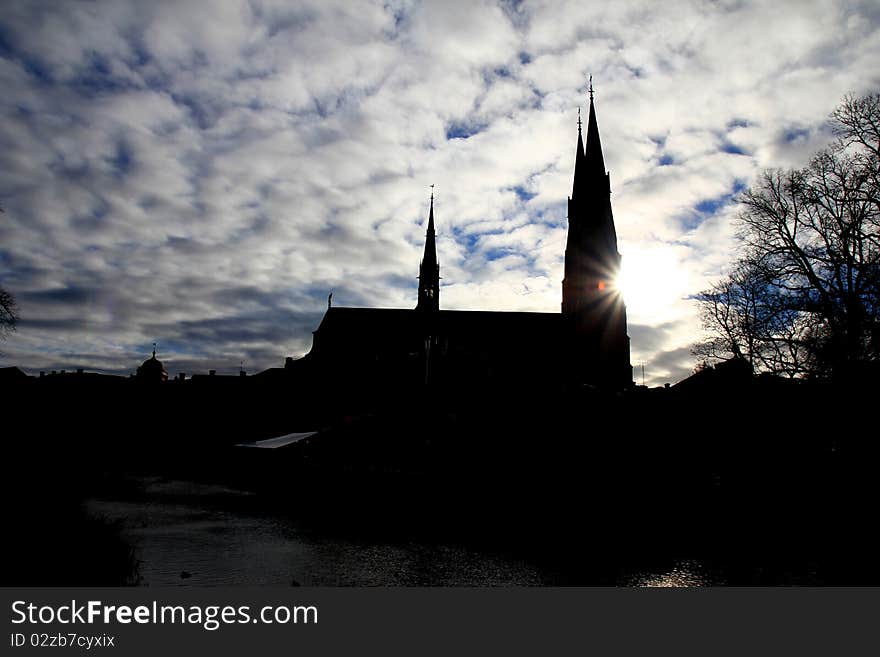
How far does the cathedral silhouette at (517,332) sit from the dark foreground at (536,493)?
10082mm

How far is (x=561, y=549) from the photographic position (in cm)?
1134

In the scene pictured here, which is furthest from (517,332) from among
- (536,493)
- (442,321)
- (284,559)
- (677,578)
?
(284,559)

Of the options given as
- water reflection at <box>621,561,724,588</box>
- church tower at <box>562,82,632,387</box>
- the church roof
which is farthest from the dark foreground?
the church roof

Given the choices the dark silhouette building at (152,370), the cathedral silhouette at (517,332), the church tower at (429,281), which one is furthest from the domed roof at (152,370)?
the church tower at (429,281)

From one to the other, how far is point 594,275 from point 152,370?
226ft

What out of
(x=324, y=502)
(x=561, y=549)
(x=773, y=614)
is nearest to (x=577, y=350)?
(x=324, y=502)

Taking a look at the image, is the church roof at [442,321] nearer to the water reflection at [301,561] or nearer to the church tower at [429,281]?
the church tower at [429,281]

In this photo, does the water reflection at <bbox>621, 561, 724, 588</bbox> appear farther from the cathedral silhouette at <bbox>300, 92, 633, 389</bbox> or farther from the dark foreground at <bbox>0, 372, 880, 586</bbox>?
the cathedral silhouette at <bbox>300, 92, 633, 389</bbox>

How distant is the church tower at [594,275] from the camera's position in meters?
48.3

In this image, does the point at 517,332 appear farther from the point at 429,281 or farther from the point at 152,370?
the point at 152,370

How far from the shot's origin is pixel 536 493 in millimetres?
17922

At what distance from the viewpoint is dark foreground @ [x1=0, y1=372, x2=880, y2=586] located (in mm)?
9086

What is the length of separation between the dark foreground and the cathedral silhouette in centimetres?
1008

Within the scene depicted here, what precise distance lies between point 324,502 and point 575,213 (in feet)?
131
